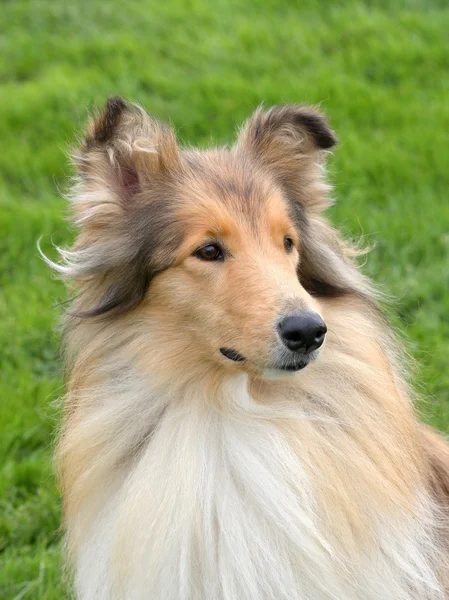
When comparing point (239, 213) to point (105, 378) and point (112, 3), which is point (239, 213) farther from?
point (112, 3)

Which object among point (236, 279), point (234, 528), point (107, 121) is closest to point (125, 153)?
point (107, 121)

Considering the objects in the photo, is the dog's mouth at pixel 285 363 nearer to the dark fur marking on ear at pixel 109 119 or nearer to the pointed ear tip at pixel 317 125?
the dark fur marking on ear at pixel 109 119

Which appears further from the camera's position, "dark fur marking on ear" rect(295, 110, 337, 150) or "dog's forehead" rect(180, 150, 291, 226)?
"dark fur marking on ear" rect(295, 110, 337, 150)

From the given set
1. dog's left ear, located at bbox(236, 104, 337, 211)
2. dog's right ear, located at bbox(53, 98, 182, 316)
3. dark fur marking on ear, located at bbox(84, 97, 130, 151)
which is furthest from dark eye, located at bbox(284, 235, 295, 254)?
dark fur marking on ear, located at bbox(84, 97, 130, 151)

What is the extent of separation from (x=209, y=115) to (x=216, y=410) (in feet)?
15.3

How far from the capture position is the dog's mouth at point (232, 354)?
3209mm

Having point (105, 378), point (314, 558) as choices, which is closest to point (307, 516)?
point (314, 558)

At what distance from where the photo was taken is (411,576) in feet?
11.0

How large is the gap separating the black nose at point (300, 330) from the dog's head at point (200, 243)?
0.01 m

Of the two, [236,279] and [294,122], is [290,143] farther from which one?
[236,279]

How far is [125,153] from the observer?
3.43m

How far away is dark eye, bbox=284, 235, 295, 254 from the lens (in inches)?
137

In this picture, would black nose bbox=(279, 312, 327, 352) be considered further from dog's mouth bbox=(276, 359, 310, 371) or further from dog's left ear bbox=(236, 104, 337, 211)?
dog's left ear bbox=(236, 104, 337, 211)

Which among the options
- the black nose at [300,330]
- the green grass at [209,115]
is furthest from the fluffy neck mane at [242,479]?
the green grass at [209,115]
